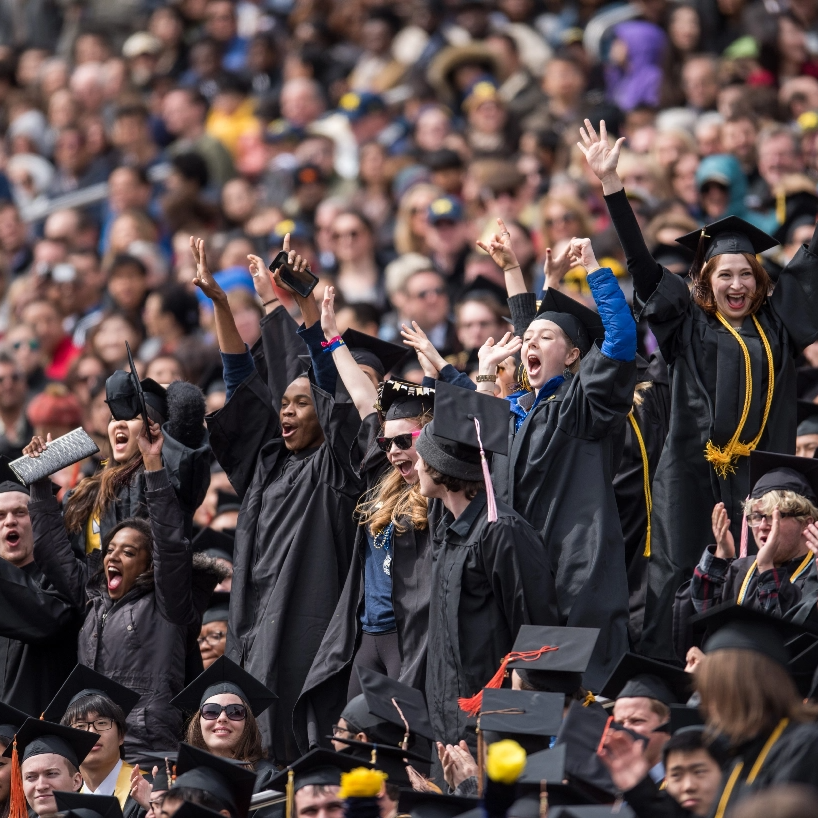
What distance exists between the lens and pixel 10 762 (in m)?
7.36

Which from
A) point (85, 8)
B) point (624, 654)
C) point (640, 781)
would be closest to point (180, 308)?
point (624, 654)

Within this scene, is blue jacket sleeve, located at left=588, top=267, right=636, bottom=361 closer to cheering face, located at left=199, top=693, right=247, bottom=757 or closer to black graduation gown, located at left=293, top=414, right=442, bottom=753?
black graduation gown, located at left=293, top=414, right=442, bottom=753

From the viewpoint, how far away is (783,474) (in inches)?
271

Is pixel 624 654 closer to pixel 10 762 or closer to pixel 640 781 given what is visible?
pixel 640 781

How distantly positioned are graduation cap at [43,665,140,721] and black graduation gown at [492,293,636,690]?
1980 millimetres

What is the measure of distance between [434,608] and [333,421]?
1303 millimetres

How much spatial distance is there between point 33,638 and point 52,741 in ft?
3.21

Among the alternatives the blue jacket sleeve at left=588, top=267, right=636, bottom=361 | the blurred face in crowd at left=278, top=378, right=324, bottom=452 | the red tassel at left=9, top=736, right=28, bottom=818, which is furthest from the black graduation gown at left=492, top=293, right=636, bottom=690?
the red tassel at left=9, top=736, right=28, bottom=818

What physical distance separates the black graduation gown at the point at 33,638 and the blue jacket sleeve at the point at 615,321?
3.11m

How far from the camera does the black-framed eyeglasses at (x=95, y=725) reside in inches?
288

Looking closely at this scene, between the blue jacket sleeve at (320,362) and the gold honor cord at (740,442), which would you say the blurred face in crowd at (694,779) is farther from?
the blue jacket sleeve at (320,362)

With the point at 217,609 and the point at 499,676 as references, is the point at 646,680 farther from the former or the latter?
the point at 217,609

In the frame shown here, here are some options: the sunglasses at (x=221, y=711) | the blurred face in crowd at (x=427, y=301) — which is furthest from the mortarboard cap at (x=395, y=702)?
the blurred face in crowd at (x=427, y=301)

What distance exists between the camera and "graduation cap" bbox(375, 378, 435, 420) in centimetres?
711
